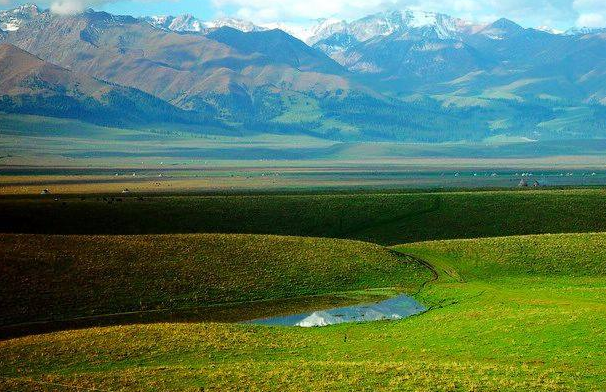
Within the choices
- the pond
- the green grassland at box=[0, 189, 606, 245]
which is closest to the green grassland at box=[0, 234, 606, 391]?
the pond

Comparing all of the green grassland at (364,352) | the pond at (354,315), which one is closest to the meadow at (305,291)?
the green grassland at (364,352)

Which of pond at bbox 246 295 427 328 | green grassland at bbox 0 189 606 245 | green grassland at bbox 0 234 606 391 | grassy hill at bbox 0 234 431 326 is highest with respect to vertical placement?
green grassland at bbox 0 189 606 245

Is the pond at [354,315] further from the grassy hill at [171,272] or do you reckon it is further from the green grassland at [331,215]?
the green grassland at [331,215]

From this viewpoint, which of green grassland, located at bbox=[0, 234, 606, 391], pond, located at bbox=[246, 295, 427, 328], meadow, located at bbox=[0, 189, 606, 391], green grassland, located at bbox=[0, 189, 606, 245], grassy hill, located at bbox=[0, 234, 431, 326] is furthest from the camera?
green grassland, located at bbox=[0, 189, 606, 245]

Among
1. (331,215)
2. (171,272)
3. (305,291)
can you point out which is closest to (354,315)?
(305,291)

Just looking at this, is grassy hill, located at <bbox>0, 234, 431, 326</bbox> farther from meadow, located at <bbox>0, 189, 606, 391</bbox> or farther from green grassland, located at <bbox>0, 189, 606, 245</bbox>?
green grassland, located at <bbox>0, 189, 606, 245</bbox>

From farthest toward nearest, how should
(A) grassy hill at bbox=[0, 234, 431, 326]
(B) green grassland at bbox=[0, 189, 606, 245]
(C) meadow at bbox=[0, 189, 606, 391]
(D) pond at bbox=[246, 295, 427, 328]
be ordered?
(B) green grassland at bbox=[0, 189, 606, 245] → (A) grassy hill at bbox=[0, 234, 431, 326] → (D) pond at bbox=[246, 295, 427, 328] → (C) meadow at bbox=[0, 189, 606, 391]
